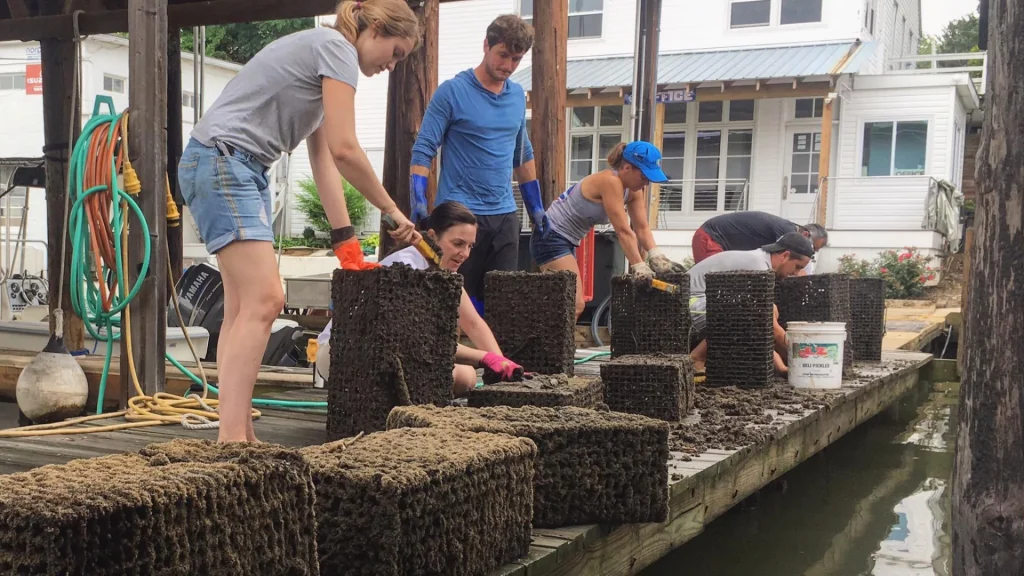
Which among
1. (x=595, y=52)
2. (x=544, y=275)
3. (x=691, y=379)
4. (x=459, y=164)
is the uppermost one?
(x=595, y=52)

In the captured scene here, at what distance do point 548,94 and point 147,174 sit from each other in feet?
9.97

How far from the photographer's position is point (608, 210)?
5.74 m

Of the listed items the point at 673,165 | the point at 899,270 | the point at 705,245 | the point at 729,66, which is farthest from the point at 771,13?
the point at 705,245

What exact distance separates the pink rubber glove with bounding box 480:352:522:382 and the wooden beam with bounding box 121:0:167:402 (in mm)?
1548

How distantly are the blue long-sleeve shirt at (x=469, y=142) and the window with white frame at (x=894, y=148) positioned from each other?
15.7m

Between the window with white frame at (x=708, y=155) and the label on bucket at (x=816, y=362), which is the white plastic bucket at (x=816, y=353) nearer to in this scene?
the label on bucket at (x=816, y=362)

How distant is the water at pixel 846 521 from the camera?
4.91 metres

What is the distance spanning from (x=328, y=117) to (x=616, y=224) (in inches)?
113

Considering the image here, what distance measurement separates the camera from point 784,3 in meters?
18.8

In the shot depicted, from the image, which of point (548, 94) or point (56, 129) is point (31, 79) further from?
point (548, 94)

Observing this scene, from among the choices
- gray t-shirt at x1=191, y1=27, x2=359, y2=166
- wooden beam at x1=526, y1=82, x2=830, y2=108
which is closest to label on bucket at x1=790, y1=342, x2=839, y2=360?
gray t-shirt at x1=191, y1=27, x2=359, y2=166

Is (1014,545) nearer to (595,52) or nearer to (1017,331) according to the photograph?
(1017,331)

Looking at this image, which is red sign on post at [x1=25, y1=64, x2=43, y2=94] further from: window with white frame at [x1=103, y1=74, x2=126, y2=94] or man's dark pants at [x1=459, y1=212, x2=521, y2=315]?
man's dark pants at [x1=459, y1=212, x2=521, y2=315]

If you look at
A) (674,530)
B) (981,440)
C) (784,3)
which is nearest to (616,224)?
(674,530)
